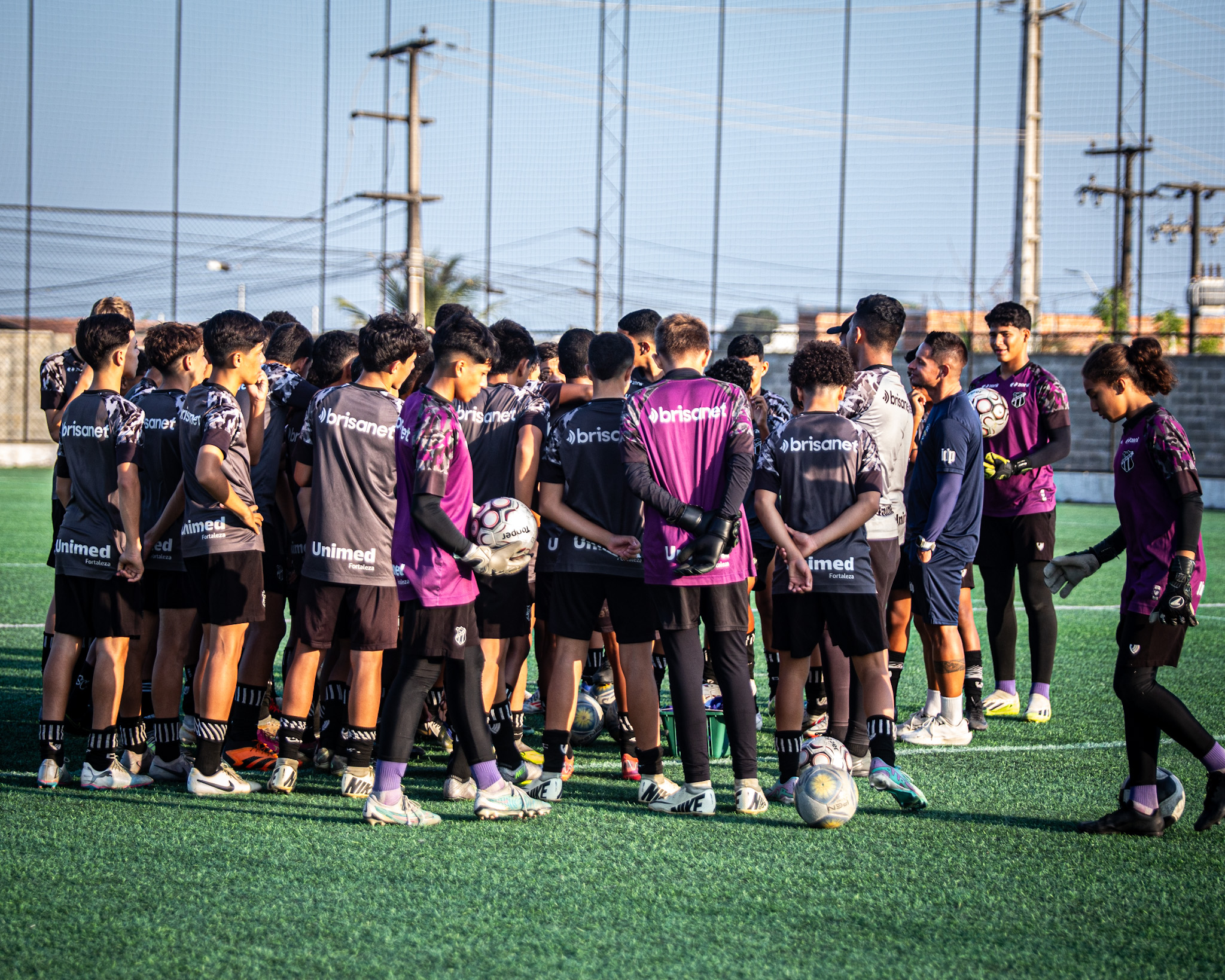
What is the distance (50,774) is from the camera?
17.1ft

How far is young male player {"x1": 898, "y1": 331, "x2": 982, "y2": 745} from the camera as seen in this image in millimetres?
6418

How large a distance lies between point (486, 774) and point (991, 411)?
4.15m

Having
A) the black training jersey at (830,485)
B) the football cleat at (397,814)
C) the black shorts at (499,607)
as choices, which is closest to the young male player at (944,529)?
the black training jersey at (830,485)

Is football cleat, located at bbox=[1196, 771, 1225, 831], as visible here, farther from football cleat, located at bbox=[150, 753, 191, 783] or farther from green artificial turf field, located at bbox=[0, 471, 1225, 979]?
football cleat, located at bbox=[150, 753, 191, 783]

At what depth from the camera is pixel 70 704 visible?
21.7 ft

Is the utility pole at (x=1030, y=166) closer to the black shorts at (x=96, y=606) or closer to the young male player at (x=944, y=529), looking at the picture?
the young male player at (x=944, y=529)

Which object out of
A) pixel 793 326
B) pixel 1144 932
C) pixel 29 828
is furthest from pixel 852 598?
pixel 793 326

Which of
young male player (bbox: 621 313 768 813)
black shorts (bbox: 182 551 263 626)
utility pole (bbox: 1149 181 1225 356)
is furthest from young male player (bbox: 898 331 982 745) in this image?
utility pole (bbox: 1149 181 1225 356)

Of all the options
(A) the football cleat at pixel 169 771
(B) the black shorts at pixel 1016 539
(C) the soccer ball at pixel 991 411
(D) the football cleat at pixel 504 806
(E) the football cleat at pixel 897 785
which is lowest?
(A) the football cleat at pixel 169 771

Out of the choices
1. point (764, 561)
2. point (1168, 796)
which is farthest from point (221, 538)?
point (1168, 796)

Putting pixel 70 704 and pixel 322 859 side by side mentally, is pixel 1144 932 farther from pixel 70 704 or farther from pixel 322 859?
pixel 70 704

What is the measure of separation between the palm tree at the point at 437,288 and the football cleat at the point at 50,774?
27.6m

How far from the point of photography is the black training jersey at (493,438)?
5484mm

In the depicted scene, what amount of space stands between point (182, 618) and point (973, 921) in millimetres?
3721
